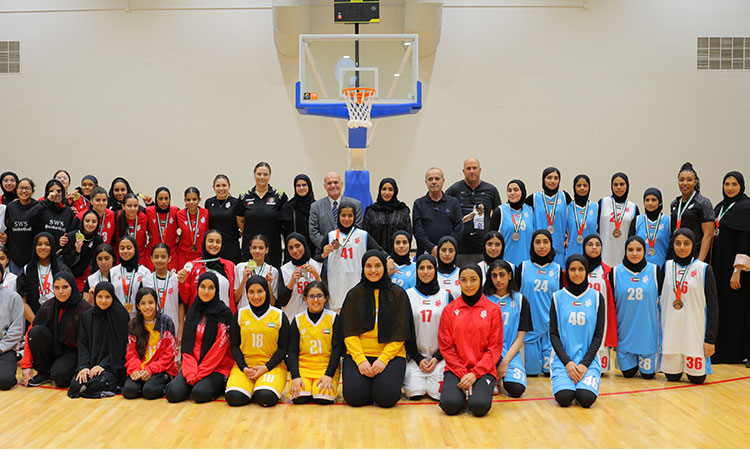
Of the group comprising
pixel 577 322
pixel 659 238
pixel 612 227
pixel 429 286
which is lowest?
pixel 577 322

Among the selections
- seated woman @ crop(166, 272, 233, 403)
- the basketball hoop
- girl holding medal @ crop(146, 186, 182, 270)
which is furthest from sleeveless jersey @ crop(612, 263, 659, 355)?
girl holding medal @ crop(146, 186, 182, 270)

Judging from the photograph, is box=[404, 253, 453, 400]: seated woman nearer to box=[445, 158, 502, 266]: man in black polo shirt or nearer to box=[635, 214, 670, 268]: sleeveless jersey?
box=[445, 158, 502, 266]: man in black polo shirt

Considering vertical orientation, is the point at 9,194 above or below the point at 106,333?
above

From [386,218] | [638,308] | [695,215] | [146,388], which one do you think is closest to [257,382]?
[146,388]

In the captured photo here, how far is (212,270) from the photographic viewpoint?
237 inches

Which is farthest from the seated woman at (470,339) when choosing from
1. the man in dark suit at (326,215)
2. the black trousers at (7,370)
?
the black trousers at (7,370)

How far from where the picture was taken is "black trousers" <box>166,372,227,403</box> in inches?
199

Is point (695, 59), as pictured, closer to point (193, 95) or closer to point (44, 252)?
point (193, 95)

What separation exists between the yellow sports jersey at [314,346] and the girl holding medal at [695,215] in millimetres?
3804

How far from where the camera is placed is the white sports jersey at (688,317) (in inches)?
223

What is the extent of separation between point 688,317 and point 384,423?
10.0 ft

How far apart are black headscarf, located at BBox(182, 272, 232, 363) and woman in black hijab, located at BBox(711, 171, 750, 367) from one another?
194 inches

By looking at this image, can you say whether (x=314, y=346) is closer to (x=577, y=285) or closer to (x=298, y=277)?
(x=298, y=277)

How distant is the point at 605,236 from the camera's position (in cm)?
696
